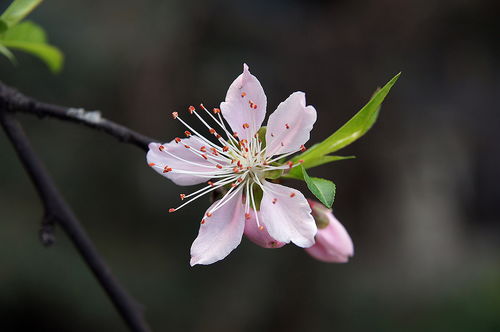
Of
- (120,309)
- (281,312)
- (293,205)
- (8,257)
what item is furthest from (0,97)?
(281,312)

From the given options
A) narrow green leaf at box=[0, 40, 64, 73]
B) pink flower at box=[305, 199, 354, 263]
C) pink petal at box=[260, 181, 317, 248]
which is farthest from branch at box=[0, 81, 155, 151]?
pink flower at box=[305, 199, 354, 263]

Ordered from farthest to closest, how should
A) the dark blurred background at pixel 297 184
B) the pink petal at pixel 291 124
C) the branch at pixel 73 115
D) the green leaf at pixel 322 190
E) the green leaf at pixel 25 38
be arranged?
the dark blurred background at pixel 297 184 < the green leaf at pixel 25 38 < the branch at pixel 73 115 < the pink petal at pixel 291 124 < the green leaf at pixel 322 190

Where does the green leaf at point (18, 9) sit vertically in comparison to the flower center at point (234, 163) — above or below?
above

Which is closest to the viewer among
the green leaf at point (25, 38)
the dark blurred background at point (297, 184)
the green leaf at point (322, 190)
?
the green leaf at point (322, 190)

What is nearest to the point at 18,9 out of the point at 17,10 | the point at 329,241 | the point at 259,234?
the point at 17,10

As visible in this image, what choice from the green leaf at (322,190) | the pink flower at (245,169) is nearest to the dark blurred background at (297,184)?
the pink flower at (245,169)

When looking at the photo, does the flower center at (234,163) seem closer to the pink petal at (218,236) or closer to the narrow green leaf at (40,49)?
the pink petal at (218,236)

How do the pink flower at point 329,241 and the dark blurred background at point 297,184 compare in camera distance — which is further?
the dark blurred background at point 297,184

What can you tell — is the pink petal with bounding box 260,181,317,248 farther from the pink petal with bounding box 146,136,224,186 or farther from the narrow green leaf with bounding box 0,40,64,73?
the narrow green leaf with bounding box 0,40,64,73
